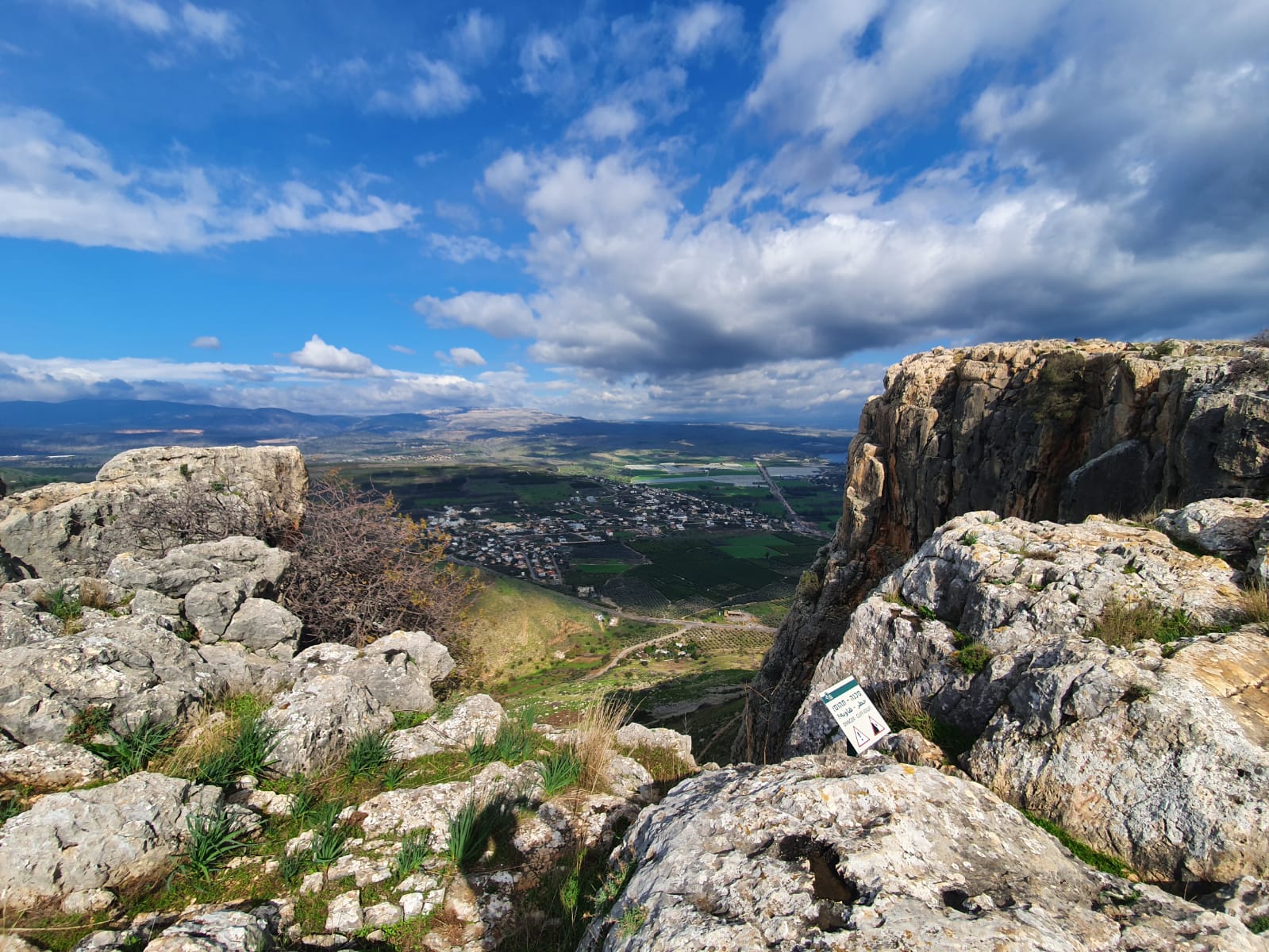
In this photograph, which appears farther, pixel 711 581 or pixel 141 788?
pixel 711 581

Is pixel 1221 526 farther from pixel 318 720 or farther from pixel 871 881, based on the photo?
pixel 318 720

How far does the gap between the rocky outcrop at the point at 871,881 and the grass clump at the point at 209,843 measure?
181 inches

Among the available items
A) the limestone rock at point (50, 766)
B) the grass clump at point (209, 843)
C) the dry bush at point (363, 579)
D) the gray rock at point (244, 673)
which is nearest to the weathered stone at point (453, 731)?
the grass clump at point (209, 843)

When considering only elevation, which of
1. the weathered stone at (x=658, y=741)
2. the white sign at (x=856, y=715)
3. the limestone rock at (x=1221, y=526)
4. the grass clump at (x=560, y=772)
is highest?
the limestone rock at (x=1221, y=526)

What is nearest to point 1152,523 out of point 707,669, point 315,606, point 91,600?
point 315,606

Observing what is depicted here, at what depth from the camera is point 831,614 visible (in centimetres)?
2353

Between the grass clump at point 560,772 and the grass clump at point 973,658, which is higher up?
the grass clump at point 973,658

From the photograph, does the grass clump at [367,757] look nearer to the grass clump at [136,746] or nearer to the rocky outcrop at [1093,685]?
the grass clump at [136,746]

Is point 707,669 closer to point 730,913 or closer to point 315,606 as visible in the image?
point 315,606

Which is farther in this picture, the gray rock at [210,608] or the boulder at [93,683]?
the gray rock at [210,608]

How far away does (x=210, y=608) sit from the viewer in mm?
13945

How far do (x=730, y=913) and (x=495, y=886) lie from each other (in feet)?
11.7

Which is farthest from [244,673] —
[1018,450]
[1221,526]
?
[1018,450]

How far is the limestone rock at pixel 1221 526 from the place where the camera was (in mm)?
8758
